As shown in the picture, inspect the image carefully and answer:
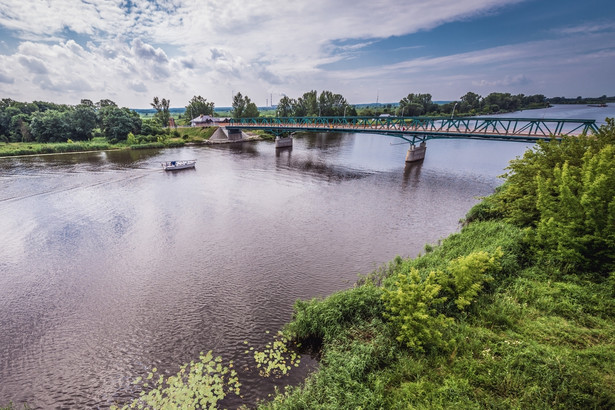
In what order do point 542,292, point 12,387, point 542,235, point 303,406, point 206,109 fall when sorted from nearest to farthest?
point 303,406 → point 12,387 → point 542,292 → point 542,235 → point 206,109

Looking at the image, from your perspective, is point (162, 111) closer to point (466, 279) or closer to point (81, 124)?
point (81, 124)

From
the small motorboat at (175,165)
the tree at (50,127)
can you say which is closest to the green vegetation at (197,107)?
the tree at (50,127)

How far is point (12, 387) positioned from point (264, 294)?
44.6ft

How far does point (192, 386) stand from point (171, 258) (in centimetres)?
1384

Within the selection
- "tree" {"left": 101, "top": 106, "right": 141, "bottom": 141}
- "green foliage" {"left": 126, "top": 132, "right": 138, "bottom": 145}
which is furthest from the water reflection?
"tree" {"left": 101, "top": 106, "right": 141, "bottom": 141}

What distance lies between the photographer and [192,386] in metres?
13.3

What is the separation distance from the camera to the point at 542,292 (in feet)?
52.4

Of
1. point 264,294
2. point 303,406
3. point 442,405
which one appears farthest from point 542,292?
point 264,294

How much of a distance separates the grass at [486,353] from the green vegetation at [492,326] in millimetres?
A: 51

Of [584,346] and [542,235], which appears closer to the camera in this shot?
[584,346]

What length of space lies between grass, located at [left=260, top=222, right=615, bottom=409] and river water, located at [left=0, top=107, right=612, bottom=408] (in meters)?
2.49

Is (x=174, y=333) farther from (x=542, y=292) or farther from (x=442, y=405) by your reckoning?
(x=542, y=292)

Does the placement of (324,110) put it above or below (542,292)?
above

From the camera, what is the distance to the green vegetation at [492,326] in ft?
33.8
